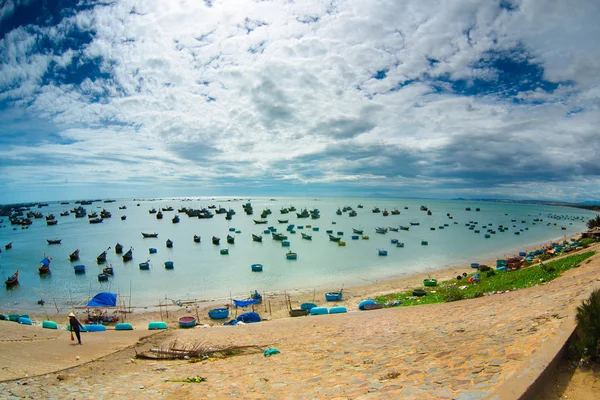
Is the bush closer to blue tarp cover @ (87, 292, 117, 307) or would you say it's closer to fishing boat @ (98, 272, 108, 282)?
blue tarp cover @ (87, 292, 117, 307)

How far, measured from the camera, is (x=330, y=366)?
983 centimetres

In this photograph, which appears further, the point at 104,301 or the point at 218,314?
the point at 218,314

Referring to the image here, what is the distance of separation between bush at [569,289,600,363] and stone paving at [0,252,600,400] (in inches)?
14.0

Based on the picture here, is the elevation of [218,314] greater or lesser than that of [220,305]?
greater

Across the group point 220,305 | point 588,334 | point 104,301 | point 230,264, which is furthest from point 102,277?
point 588,334

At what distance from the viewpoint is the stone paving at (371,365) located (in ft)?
22.7

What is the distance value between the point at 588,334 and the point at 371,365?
5.13 metres

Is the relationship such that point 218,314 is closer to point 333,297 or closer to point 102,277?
point 333,297

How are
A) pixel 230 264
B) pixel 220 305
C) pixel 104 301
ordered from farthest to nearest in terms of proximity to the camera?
pixel 230 264
pixel 220 305
pixel 104 301

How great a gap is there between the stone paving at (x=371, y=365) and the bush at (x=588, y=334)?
1.16 ft

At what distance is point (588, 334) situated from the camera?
6.14 m

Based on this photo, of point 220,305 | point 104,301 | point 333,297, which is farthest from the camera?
point 220,305

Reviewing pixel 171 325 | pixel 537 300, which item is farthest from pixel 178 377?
pixel 171 325

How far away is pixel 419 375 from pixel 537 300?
26.4 ft
